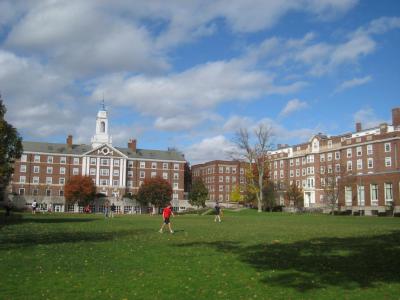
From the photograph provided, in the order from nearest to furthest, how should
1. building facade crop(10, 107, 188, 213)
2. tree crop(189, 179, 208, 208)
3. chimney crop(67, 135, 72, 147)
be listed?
tree crop(189, 179, 208, 208) → building facade crop(10, 107, 188, 213) → chimney crop(67, 135, 72, 147)

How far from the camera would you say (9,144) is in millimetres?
41906

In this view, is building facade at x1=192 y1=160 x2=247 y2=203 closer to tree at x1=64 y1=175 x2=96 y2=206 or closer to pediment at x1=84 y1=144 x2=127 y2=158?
pediment at x1=84 y1=144 x2=127 y2=158

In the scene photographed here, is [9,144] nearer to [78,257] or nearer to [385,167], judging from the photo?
[78,257]

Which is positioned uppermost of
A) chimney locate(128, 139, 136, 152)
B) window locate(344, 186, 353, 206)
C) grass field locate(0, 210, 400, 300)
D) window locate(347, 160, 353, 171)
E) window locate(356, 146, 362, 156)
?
chimney locate(128, 139, 136, 152)

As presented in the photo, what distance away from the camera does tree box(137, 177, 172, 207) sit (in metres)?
93.4

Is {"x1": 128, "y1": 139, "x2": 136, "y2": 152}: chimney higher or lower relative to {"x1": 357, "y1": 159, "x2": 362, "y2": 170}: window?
higher

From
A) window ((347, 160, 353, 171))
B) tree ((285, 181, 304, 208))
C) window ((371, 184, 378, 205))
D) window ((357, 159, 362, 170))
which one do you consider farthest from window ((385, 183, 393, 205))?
window ((347, 160, 353, 171))

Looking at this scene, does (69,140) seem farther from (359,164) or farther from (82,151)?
(359,164)

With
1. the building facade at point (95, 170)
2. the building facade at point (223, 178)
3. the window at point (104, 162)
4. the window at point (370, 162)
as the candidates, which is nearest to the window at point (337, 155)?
the window at point (370, 162)

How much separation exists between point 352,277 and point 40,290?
7989mm

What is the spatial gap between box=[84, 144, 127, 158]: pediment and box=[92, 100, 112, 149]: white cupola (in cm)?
326

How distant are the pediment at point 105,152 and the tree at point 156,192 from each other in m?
17.3

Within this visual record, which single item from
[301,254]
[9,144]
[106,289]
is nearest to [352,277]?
[301,254]

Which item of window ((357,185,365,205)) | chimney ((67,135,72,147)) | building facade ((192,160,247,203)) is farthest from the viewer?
building facade ((192,160,247,203))
